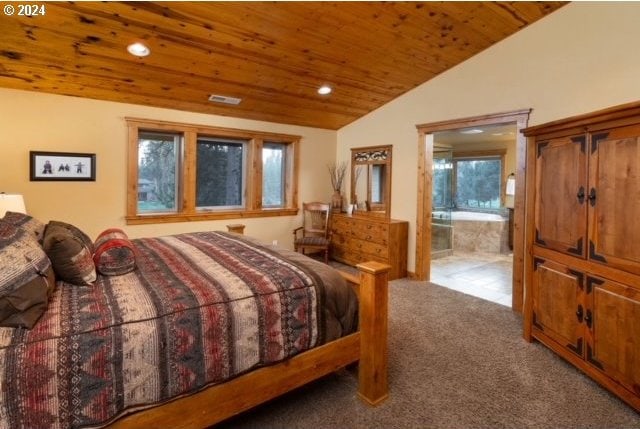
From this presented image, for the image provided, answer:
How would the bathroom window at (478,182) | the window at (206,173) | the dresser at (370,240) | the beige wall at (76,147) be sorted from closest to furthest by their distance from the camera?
the beige wall at (76,147) < the window at (206,173) < the dresser at (370,240) < the bathroom window at (478,182)

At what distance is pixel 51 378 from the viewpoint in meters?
1.23

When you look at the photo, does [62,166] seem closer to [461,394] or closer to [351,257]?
[351,257]

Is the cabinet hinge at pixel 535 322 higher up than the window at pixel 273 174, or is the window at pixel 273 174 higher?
the window at pixel 273 174

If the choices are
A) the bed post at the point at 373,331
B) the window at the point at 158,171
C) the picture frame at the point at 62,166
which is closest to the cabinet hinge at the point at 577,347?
the bed post at the point at 373,331

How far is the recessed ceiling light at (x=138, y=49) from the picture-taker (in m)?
2.94

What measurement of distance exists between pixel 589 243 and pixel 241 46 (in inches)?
124

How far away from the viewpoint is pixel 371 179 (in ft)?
17.1

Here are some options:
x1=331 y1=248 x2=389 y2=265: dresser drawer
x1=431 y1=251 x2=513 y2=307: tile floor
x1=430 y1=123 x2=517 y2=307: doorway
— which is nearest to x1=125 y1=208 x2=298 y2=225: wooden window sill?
x1=331 y1=248 x2=389 y2=265: dresser drawer

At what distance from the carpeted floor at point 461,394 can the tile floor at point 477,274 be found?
1110 millimetres

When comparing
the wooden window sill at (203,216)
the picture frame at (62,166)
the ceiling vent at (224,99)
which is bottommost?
the wooden window sill at (203,216)

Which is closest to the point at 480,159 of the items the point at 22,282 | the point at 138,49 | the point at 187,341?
the point at 138,49

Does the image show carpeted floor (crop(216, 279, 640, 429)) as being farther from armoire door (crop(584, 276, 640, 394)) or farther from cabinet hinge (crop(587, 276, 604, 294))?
cabinet hinge (crop(587, 276, 604, 294))

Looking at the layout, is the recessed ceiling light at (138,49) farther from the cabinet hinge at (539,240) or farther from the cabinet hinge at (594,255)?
the cabinet hinge at (594,255)

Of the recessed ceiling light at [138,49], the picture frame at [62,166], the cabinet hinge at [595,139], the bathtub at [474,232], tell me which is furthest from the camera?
the bathtub at [474,232]
